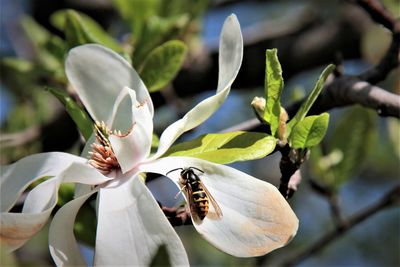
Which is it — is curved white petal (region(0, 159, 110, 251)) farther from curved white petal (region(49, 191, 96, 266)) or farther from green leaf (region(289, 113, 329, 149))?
green leaf (region(289, 113, 329, 149))

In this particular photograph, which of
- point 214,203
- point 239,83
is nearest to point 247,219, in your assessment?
point 214,203

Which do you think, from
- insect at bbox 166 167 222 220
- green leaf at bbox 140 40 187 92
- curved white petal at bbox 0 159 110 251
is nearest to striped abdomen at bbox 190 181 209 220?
insect at bbox 166 167 222 220

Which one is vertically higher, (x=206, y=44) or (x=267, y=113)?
(x=267, y=113)

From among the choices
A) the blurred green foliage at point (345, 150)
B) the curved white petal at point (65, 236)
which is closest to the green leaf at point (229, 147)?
the curved white petal at point (65, 236)

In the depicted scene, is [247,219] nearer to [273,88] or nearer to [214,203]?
[214,203]

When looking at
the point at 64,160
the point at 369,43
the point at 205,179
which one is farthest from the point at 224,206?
the point at 369,43

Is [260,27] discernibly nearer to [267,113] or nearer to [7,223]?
[267,113]

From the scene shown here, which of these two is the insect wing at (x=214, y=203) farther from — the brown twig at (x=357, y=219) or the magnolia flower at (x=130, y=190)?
the brown twig at (x=357, y=219)
